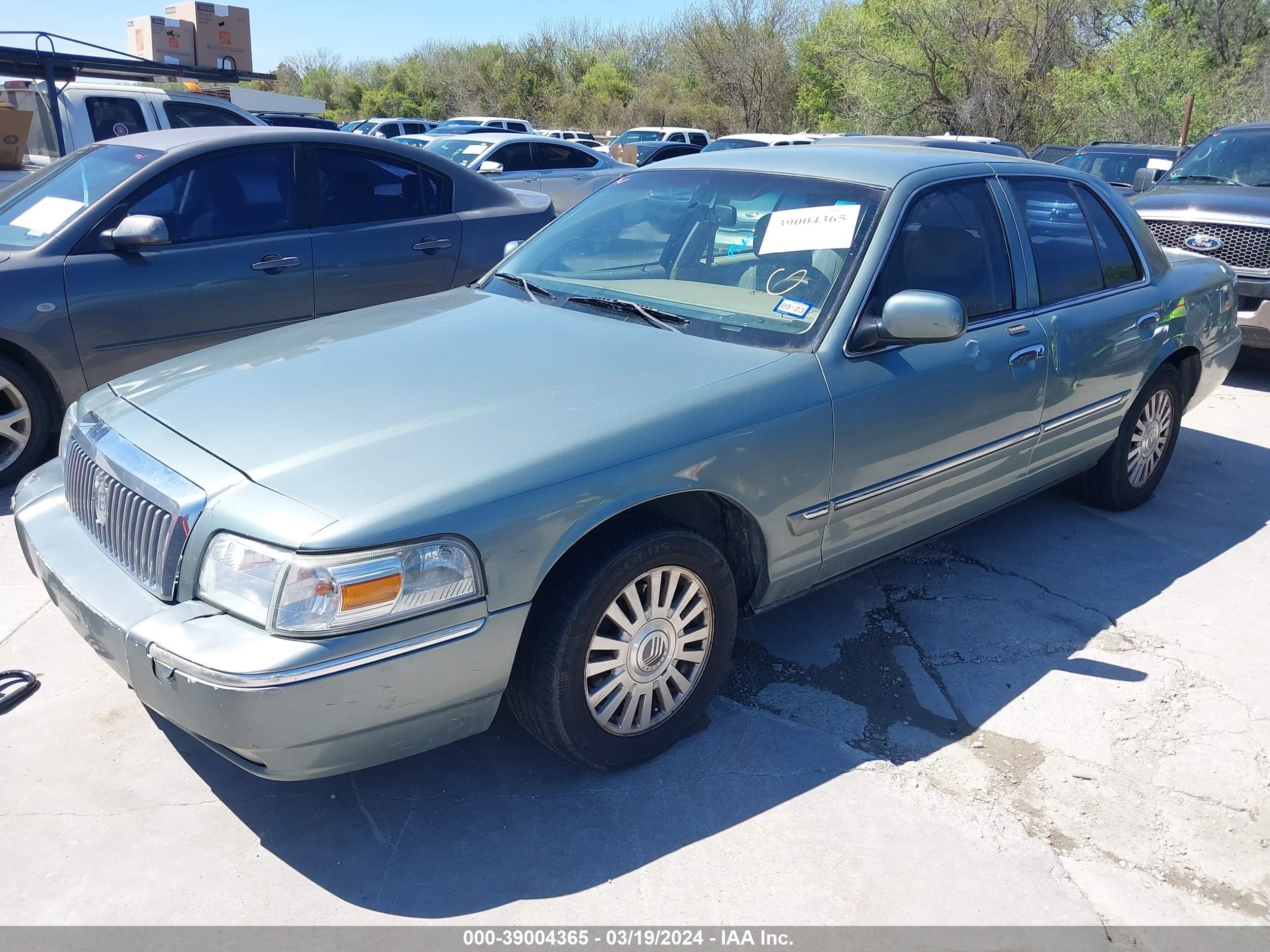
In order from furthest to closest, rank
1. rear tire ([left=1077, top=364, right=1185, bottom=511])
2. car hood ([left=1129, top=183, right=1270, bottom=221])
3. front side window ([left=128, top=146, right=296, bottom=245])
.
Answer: car hood ([left=1129, top=183, right=1270, bottom=221]), front side window ([left=128, top=146, right=296, bottom=245]), rear tire ([left=1077, top=364, right=1185, bottom=511])

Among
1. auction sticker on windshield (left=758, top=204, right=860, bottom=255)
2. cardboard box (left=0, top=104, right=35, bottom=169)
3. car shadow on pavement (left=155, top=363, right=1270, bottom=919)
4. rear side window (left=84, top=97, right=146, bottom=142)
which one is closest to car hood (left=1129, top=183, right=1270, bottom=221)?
car shadow on pavement (left=155, top=363, right=1270, bottom=919)

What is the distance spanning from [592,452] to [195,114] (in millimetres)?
9397

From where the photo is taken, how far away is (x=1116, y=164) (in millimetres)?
12797

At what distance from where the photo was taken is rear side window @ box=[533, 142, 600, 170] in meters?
14.9

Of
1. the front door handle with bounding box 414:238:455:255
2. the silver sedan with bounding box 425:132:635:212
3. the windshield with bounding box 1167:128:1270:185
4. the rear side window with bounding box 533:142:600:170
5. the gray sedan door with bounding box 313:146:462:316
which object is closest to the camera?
the gray sedan door with bounding box 313:146:462:316

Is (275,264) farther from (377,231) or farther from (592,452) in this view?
(592,452)

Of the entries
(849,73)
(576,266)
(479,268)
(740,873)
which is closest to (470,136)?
(479,268)

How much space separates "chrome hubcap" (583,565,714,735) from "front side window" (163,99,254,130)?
9.12 metres

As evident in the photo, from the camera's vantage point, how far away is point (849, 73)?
2934 cm

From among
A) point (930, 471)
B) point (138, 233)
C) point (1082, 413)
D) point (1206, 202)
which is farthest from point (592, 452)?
point (1206, 202)

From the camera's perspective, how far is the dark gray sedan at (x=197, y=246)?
4.99 meters

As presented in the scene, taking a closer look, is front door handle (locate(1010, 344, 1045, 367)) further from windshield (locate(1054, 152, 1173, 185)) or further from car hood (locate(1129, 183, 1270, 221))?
windshield (locate(1054, 152, 1173, 185))

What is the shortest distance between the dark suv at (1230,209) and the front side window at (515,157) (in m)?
8.36

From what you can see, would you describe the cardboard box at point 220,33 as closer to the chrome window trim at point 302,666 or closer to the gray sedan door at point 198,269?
the gray sedan door at point 198,269
